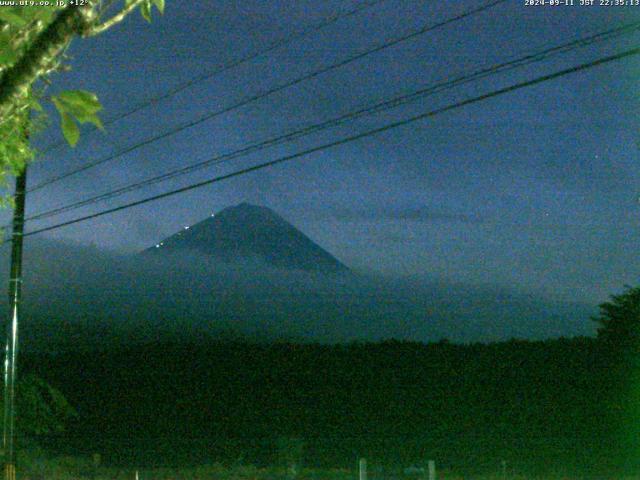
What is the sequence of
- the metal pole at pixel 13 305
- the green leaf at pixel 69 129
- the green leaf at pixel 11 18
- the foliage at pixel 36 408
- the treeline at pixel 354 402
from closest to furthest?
the green leaf at pixel 11 18
the green leaf at pixel 69 129
the metal pole at pixel 13 305
the foliage at pixel 36 408
the treeline at pixel 354 402

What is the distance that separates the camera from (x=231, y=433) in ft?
111

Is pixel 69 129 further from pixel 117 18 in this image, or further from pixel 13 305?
pixel 13 305

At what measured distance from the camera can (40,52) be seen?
3.57 metres

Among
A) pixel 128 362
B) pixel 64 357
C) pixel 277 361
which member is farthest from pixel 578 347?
pixel 64 357

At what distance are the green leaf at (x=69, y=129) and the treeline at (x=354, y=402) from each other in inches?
934

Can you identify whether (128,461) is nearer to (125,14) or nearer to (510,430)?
(510,430)

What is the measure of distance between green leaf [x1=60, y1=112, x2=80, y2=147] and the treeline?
2373 centimetres

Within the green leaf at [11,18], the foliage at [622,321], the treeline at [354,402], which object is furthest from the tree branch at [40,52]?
the foliage at [622,321]

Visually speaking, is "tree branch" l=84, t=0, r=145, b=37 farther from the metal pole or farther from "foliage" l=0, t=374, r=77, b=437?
"foliage" l=0, t=374, r=77, b=437

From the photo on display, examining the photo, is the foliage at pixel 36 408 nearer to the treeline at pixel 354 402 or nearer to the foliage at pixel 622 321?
the treeline at pixel 354 402

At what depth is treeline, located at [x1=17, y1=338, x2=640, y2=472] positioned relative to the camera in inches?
1165

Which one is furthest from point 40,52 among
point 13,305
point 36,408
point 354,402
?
point 354,402

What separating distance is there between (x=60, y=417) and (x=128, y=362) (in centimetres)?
1807

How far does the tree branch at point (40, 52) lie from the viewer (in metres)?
3.55
